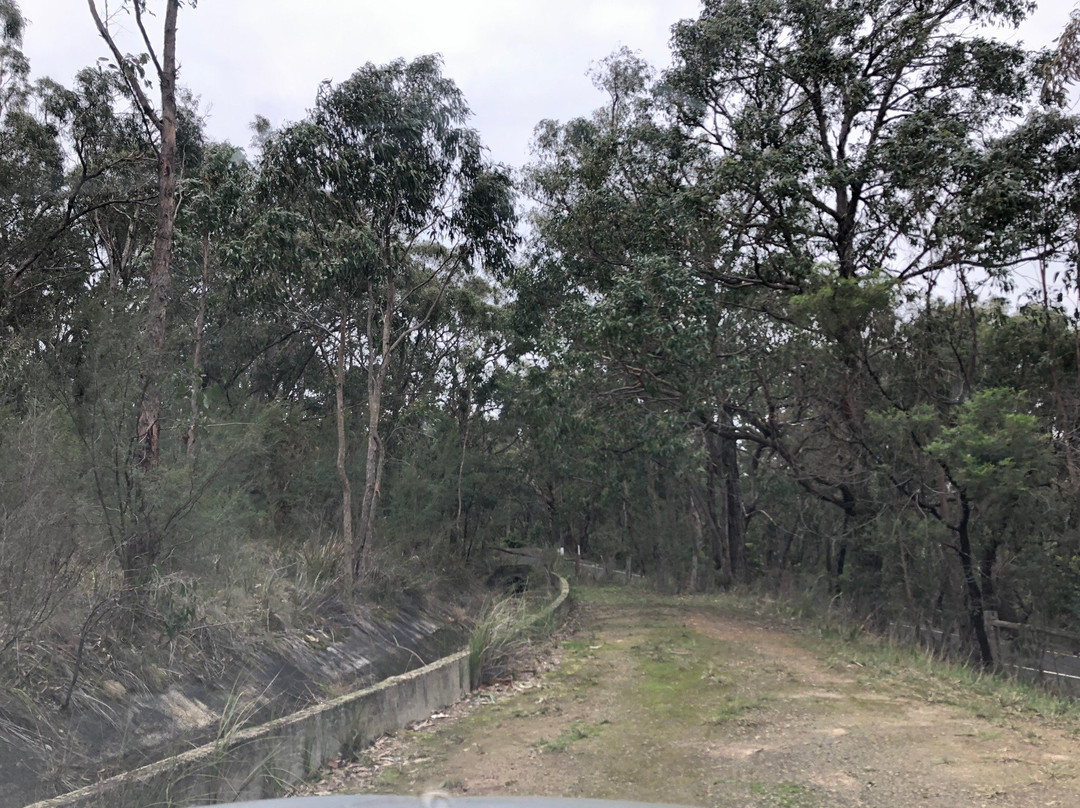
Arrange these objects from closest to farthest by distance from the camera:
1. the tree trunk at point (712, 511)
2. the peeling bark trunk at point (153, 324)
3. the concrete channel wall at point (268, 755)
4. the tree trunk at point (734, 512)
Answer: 1. the concrete channel wall at point (268, 755)
2. the peeling bark trunk at point (153, 324)
3. the tree trunk at point (712, 511)
4. the tree trunk at point (734, 512)

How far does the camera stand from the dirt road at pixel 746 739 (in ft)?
20.9

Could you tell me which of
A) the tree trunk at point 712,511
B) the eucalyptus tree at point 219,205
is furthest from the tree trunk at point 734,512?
the eucalyptus tree at point 219,205

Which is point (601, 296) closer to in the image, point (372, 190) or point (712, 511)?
point (372, 190)

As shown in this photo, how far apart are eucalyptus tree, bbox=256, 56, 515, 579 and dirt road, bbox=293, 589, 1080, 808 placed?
6.97 meters

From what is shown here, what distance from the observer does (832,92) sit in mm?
15852

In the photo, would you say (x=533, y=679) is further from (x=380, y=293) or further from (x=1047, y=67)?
(x=1047, y=67)

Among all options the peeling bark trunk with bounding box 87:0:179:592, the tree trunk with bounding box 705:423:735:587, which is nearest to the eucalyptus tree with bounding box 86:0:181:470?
the peeling bark trunk with bounding box 87:0:179:592

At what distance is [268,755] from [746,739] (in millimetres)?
4047

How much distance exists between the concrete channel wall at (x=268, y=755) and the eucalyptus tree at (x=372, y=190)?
743 centimetres

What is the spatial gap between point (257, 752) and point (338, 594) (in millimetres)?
7929

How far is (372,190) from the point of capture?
16.2 meters

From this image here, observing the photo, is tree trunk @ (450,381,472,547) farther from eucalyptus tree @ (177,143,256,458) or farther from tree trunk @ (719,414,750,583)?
eucalyptus tree @ (177,143,256,458)

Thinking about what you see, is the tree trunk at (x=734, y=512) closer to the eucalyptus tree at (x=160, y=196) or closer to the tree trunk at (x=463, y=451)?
the tree trunk at (x=463, y=451)

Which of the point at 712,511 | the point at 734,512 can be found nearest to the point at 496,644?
→ the point at 734,512
